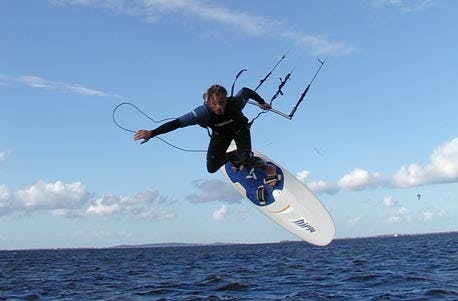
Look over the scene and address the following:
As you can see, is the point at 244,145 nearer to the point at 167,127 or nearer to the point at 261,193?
the point at 167,127

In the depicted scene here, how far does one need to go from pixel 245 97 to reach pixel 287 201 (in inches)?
164

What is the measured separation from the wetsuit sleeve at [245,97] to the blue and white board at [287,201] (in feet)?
10.7

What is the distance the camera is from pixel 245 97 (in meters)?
9.71

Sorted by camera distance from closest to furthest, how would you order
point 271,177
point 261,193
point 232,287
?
1. point 271,177
2. point 261,193
3. point 232,287

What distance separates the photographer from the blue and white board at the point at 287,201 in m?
13.0

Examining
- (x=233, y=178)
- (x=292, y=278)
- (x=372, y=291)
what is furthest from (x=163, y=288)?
(x=233, y=178)

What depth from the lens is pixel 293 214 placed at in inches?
516

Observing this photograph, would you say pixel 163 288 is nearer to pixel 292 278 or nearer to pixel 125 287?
pixel 125 287

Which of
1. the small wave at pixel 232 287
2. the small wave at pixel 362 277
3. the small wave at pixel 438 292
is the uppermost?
the small wave at pixel 362 277

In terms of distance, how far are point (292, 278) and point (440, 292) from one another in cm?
790

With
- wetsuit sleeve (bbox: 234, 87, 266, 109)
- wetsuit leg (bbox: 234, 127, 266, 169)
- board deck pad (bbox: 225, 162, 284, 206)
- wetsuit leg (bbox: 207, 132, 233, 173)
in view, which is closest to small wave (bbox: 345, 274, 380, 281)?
board deck pad (bbox: 225, 162, 284, 206)

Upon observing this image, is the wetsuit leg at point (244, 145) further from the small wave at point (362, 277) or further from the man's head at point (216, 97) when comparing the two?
the small wave at point (362, 277)

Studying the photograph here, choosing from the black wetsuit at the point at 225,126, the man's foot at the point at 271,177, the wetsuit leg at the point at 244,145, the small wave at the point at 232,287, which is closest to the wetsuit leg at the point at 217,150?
the black wetsuit at the point at 225,126

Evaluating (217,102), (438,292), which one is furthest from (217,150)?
(438,292)
